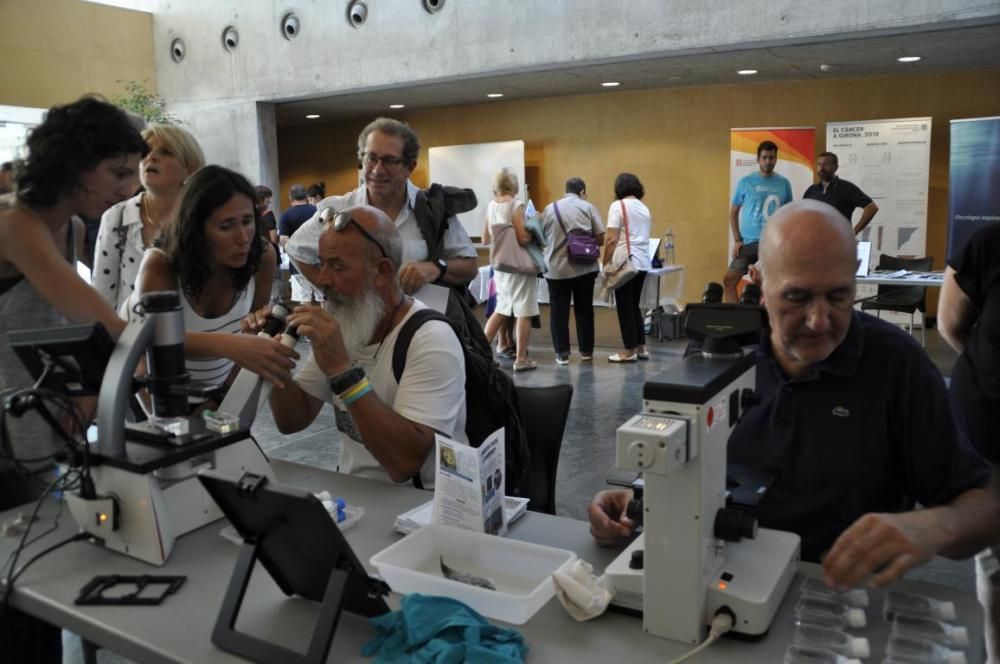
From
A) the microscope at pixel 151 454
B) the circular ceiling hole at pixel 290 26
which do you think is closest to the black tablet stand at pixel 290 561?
the microscope at pixel 151 454

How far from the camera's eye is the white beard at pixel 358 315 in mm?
2053

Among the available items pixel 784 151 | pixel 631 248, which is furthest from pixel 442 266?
pixel 784 151

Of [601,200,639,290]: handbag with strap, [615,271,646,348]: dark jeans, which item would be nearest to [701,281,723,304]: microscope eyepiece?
[615,271,646,348]: dark jeans

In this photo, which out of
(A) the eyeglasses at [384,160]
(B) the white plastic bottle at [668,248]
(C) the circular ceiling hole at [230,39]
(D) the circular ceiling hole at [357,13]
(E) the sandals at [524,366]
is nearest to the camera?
(A) the eyeglasses at [384,160]

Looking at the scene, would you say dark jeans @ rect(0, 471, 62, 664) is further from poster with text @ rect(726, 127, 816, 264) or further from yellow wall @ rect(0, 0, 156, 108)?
yellow wall @ rect(0, 0, 156, 108)

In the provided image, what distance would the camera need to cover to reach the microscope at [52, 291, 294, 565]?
1.51 m

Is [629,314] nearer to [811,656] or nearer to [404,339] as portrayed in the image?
[404,339]

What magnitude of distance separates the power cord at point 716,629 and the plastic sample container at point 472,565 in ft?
0.85

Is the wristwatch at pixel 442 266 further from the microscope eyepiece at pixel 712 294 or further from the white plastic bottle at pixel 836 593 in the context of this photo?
the white plastic bottle at pixel 836 593

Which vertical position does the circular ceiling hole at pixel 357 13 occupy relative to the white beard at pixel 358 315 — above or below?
above

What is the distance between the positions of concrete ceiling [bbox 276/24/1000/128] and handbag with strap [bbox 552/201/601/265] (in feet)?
6.43

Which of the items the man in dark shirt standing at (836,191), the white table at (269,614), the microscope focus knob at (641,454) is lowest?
the white table at (269,614)

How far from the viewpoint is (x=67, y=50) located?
10.4 m

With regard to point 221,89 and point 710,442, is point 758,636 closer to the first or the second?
point 710,442
